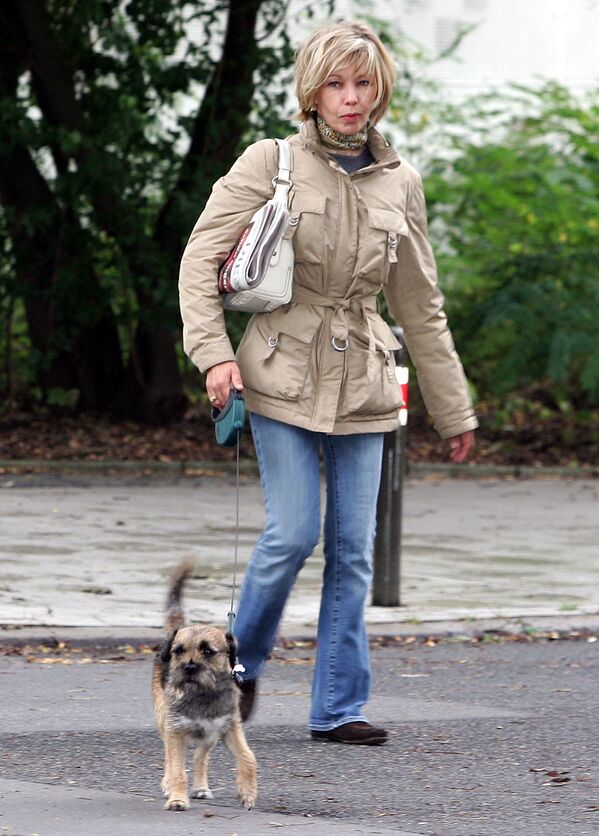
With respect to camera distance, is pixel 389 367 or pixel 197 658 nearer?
pixel 197 658

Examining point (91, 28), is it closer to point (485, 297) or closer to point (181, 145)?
point (181, 145)

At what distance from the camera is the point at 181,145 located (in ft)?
48.1

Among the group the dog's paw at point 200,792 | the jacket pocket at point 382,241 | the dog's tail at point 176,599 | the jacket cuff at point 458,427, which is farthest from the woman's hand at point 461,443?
the dog's paw at point 200,792

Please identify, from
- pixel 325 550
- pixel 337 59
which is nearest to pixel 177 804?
pixel 325 550

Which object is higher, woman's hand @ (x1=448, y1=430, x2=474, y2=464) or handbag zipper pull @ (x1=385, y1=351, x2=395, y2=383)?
handbag zipper pull @ (x1=385, y1=351, x2=395, y2=383)

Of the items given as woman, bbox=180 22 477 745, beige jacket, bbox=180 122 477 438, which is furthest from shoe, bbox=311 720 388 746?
beige jacket, bbox=180 122 477 438

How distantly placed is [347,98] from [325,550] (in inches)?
54.1

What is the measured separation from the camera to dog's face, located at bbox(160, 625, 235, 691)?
4.11 m

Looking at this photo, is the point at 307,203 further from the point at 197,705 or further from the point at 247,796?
the point at 247,796

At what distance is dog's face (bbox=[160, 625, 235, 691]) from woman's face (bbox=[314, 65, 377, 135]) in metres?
1.58

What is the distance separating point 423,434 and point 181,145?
371cm

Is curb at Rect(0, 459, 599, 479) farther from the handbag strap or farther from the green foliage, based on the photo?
the handbag strap

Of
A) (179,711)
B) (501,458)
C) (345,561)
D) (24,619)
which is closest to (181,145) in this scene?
(501,458)

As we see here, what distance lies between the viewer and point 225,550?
971 centimetres
